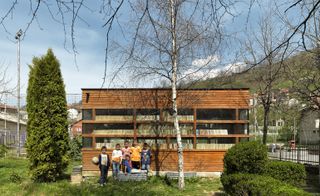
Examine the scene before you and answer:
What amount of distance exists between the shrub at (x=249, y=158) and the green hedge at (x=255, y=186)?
45 centimetres

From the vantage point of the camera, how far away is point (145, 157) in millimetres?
17062

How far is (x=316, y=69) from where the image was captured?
14.1 metres

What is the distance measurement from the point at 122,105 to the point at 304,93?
7436 millimetres

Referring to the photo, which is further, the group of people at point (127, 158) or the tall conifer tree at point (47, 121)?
the group of people at point (127, 158)

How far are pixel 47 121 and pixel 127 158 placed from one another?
11.3ft

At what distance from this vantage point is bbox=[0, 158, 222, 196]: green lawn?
502 inches

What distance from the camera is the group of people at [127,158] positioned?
16.2 meters

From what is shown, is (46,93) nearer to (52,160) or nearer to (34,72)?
(34,72)

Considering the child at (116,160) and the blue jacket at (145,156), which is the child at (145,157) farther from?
the child at (116,160)

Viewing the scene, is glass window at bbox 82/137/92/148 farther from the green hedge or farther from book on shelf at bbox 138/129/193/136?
the green hedge

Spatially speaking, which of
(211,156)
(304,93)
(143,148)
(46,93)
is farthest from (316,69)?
(46,93)

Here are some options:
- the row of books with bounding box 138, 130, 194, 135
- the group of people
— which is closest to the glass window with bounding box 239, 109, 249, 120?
the row of books with bounding box 138, 130, 194, 135

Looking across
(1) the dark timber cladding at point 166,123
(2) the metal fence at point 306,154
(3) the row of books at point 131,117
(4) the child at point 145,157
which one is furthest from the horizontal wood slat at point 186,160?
(2) the metal fence at point 306,154

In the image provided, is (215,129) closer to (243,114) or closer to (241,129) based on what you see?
(241,129)
